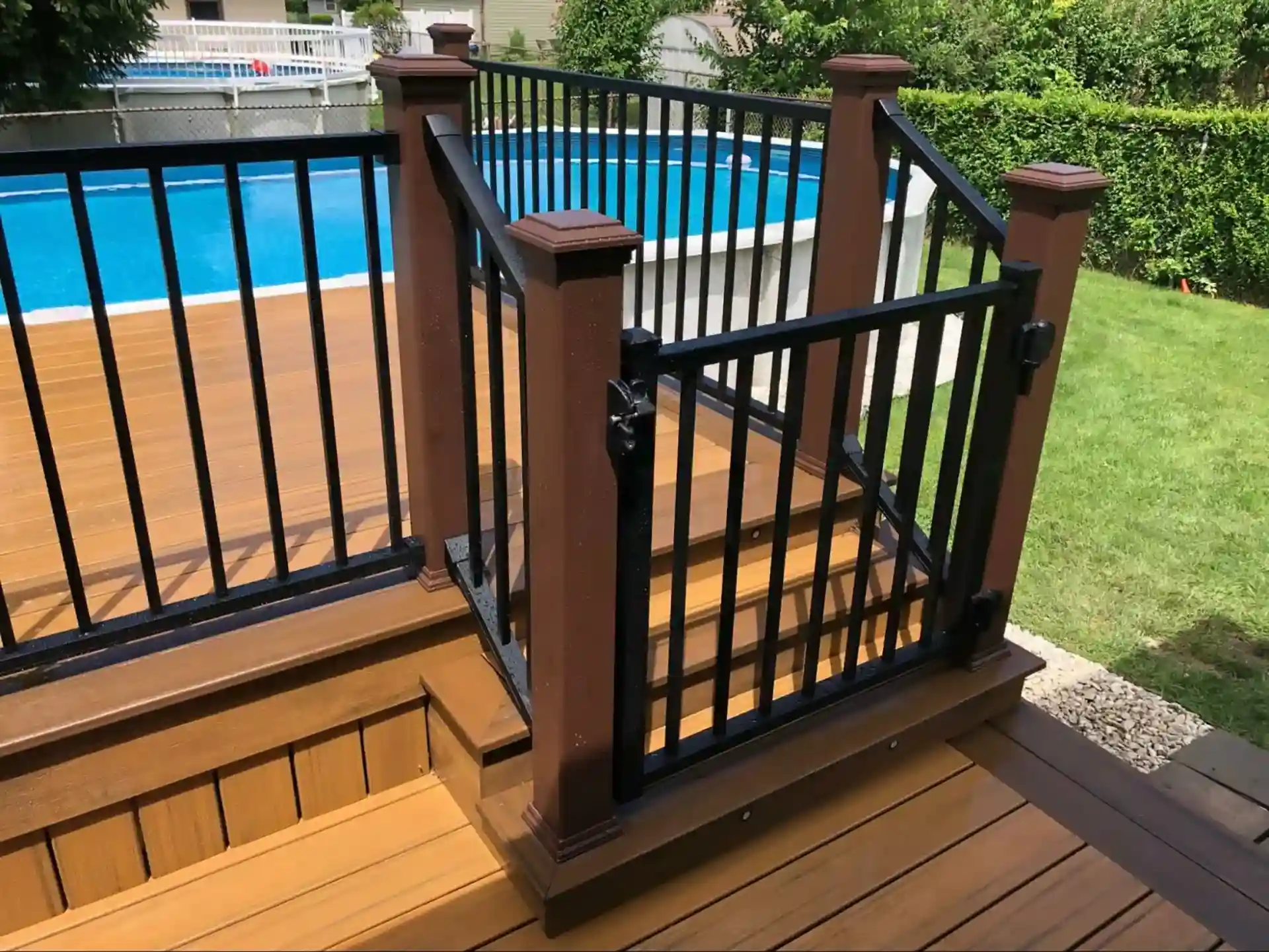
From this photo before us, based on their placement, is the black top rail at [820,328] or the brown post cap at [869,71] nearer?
the black top rail at [820,328]

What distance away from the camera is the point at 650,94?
310cm

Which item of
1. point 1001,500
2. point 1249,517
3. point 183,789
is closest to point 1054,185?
point 1001,500

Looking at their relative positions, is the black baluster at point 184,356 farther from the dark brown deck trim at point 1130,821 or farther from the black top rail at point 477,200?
the dark brown deck trim at point 1130,821

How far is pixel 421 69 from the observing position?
182 centimetres

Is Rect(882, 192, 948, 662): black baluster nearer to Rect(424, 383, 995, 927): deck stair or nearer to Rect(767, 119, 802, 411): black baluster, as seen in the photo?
Rect(424, 383, 995, 927): deck stair

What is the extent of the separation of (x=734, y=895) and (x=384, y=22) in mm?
26316

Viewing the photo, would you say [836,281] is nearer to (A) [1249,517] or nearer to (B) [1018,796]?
(B) [1018,796]

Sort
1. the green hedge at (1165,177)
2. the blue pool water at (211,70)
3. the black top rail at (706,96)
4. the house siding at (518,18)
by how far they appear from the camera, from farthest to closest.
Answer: the house siding at (518,18) < the blue pool water at (211,70) < the green hedge at (1165,177) < the black top rail at (706,96)

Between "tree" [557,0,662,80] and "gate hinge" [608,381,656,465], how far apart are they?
14126mm

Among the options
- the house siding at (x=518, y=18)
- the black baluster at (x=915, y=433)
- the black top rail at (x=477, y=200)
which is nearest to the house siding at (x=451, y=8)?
the house siding at (x=518, y=18)

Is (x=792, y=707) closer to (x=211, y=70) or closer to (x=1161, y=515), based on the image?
(x=1161, y=515)

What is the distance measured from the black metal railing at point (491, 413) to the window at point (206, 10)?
29.2 meters

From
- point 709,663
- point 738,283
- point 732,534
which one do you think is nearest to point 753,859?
point 709,663

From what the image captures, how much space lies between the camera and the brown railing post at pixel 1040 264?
1.91 m
